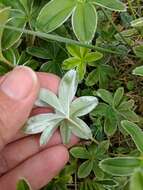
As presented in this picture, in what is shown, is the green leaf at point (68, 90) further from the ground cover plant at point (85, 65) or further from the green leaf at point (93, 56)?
the green leaf at point (93, 56)

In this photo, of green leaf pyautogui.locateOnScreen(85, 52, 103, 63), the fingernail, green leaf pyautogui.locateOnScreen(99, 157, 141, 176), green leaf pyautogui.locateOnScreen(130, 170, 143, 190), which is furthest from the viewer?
green leaf pyautogui.locateOnScreen(85, 52, 103, 63)

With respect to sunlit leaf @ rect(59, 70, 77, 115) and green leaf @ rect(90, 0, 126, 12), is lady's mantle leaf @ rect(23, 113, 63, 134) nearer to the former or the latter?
sunlit leaf @ rect(59, 70, 77, 115)

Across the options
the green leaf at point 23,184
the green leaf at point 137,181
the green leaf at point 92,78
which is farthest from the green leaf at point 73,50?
the green leaf at point 137,181

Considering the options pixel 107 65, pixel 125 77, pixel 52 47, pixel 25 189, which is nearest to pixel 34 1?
pixel 52 47

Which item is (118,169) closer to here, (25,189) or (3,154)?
(25,189)

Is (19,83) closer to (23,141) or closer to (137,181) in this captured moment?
(23,141)

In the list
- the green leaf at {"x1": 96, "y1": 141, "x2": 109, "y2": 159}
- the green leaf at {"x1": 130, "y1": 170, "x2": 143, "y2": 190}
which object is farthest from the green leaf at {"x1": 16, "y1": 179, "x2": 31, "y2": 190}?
the green leaf at {"x1": 130, "y1": 170, "x2": 143, "y2": 190}
